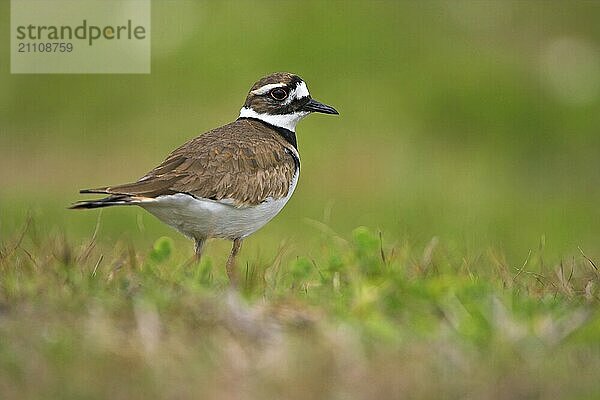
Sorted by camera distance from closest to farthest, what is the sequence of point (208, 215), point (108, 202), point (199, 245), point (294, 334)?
point (294, 334), point (108, 202), point (208, 215), point (199, 245)

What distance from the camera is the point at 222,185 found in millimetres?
6703

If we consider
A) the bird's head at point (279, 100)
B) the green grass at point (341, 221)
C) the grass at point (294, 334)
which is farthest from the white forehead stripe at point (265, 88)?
the grass at point (294, 334)

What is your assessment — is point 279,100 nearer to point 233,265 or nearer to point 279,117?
point 279,117

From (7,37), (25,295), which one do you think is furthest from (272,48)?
(25,295)

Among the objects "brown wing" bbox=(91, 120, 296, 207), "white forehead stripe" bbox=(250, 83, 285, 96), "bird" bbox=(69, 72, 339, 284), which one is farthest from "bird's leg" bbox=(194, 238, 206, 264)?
"white forehead stripe" bbox=(250, 83, 285, 96)

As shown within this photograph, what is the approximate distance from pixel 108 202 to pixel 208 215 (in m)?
0.82

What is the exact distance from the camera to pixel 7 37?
15.6m

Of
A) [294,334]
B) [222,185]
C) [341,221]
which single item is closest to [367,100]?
[341,221]

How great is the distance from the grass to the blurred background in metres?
8.23

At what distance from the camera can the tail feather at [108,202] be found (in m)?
5.79

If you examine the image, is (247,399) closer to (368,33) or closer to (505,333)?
(505,333)

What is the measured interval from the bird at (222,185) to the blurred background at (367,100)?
6050 millimetres

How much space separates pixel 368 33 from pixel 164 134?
306 cm

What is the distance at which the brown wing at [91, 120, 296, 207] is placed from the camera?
6492 mm
